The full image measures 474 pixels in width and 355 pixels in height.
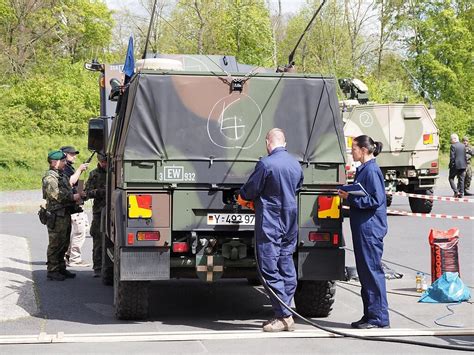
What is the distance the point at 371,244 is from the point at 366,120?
1312 centimetres

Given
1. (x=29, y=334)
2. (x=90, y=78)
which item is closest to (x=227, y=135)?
(x=29, y=334)

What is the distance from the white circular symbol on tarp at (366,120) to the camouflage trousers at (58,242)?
34.9 ft

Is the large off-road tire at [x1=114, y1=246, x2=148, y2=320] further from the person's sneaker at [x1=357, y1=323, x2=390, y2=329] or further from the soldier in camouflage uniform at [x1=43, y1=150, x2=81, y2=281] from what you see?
the soldier in camouflage uniform at [x1=43, y1=150, x2=81, y2=281]

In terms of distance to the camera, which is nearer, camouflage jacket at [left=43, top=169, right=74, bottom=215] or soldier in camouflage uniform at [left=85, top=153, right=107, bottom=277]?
camouflage jacket at [left=43, top=169, right=74, bottom=215]

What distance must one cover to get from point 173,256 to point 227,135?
1299mm

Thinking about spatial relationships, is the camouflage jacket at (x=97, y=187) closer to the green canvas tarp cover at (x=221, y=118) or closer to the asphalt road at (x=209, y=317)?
the asphalt road at (x=209, y=317)

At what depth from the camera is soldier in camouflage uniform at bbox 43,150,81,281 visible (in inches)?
475

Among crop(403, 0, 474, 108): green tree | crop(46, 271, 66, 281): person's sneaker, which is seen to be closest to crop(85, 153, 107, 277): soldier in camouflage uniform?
crop(46, 271, 66, 281): person's sneaker

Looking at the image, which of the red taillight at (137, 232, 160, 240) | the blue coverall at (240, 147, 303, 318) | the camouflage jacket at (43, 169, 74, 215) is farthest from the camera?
the camouflage jacket at (43, 169, 74, 215)

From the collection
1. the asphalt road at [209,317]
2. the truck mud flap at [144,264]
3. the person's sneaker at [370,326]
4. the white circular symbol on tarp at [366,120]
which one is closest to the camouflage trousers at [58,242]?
the asphalt road at [209,317]

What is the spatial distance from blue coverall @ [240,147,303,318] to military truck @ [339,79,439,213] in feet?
42.3

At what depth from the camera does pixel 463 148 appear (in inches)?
1035

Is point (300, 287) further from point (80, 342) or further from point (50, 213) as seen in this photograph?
point (50, 213)

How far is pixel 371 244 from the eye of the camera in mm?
8531
